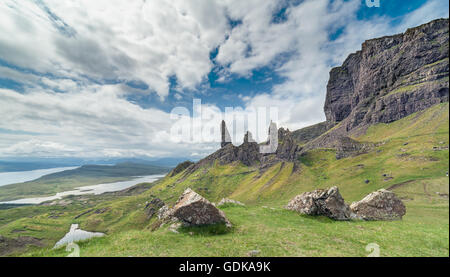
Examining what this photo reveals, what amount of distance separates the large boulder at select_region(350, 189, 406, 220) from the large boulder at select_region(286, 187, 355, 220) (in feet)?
9.53

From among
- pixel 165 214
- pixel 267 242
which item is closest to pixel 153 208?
pixel 165 214

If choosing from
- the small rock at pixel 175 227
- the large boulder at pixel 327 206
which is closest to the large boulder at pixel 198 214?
the small rock at pixel 175 227

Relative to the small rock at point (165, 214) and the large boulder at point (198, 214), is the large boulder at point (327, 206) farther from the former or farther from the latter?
the small rock at point (165, 214)

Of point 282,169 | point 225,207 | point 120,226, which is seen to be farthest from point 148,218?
point 225,207

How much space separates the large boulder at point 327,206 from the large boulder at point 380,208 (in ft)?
9.53

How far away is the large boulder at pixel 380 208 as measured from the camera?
24336 millimetres

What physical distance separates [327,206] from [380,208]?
348 inches

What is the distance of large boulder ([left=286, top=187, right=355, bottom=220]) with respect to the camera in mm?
22906

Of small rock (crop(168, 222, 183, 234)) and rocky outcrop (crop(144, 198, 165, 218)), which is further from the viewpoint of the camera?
rocky outcrop (crop(144, 198, 165, 218))

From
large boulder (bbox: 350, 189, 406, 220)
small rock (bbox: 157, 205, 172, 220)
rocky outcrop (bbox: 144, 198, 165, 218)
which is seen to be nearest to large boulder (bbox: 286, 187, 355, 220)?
large boulder (bbox: 350, 189, 406, 220)

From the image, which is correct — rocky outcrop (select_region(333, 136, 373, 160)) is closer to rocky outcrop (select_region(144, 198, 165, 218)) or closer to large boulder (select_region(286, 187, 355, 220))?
large boulder (select_region(286, 187, 355, 220))
